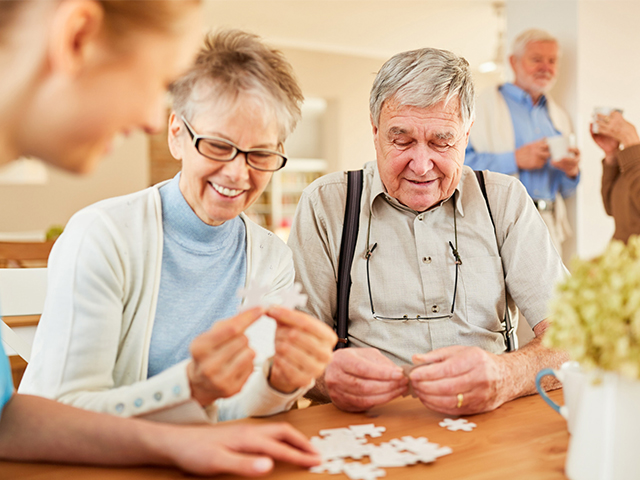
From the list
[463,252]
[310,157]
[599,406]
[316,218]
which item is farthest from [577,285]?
[310,157]

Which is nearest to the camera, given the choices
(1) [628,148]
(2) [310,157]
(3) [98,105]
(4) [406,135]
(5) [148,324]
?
(3) [98,105]

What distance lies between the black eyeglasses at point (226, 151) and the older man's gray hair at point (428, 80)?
628 millimetres

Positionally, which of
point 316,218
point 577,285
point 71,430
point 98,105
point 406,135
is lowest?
point 71,430

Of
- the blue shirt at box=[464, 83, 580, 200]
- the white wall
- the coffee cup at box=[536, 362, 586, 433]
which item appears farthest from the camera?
the white wall

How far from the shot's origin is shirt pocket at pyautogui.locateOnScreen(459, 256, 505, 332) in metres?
1.66

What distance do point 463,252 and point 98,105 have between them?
120cm

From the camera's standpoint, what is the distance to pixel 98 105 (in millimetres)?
706

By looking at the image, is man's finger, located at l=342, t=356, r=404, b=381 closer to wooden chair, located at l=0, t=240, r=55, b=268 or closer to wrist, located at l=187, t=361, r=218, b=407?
wrist, located at l=187, t=361, r=218, b=407

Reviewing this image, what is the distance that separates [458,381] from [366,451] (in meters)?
0.27

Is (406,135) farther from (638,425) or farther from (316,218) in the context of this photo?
(638,425)

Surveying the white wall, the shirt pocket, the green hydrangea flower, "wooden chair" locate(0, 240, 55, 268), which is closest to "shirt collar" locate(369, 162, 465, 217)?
the shirt pocket

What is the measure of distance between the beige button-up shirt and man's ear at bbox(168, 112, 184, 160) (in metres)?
0.59

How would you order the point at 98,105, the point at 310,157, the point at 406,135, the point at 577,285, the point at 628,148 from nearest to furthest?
the point at 98,105 → the point at 577,285 → the point at 406,135 → the point at 628,148 → the point at 310,157

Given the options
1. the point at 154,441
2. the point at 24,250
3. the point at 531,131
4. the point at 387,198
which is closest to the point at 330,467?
the point at 154,441
